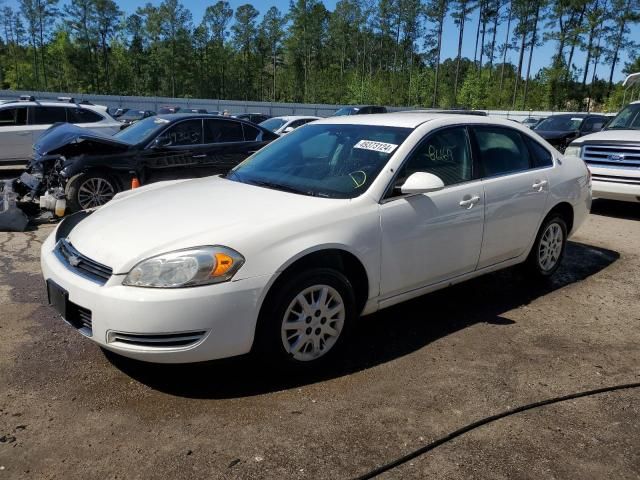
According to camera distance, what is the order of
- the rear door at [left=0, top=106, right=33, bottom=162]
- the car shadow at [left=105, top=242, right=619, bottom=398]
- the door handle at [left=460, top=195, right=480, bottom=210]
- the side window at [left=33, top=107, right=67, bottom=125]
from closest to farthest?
the car shadow at [left=105, top=242, right=619, bottom=398], the door handle at [left=460, top=195, right=480, bottom=210], the rear door at [left=0, top=106, right=33, bottom=162], the side window at [left=33, top=107, right=67, bottom=125]

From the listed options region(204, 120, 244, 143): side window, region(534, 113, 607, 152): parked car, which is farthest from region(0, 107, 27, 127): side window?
region(534, 113, 607, 152): parked car

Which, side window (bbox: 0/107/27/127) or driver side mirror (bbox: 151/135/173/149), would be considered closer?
driver side mirror (bbox: 151/135/173/149)

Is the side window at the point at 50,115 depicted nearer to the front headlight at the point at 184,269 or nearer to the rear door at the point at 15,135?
the rear door at the point at 15,135

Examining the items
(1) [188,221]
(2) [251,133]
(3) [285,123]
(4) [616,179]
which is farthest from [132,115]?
(1) [188,221]

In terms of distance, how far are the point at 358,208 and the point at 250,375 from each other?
1237 millimetres

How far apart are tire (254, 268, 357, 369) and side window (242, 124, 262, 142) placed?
6207 millimetres

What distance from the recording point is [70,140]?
7.57 meters

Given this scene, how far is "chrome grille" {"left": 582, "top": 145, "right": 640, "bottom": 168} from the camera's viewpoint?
832 centimetres

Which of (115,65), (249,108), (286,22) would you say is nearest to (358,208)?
(249,108)

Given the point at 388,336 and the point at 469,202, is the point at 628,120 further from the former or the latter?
the point at 388,336

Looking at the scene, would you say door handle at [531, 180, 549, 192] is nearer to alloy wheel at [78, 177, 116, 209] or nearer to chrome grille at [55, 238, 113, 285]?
chrome grille at [55, 238, 113, 285]

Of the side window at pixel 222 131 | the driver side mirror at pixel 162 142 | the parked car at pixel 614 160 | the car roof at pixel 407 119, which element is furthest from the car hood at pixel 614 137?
the driver side mirror at pixel 162 142

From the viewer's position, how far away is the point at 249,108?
46156mm

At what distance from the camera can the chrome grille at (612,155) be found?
8320 mm
